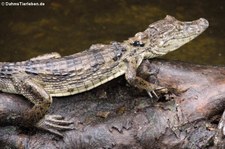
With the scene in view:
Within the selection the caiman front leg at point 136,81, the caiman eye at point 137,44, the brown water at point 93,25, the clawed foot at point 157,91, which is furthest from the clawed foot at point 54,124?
the brown water at point 93,25

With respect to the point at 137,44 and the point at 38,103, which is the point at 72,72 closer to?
the point at 38,103

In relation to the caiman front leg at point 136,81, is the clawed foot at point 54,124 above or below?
below

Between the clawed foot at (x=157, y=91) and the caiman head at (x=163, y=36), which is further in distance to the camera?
the caiman head at (x=163, y=36)

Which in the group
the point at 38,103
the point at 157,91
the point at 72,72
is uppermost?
the point at 72,72

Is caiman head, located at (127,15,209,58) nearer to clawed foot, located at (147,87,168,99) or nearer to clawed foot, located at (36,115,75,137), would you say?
clawed foot, located at (147,87,168,99)

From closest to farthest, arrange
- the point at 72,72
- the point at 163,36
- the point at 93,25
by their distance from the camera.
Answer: the point at 72,72 < the point at 163,36 < the point at 93,25

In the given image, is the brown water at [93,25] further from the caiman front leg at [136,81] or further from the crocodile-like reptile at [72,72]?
the caiman front leg at [136,81]

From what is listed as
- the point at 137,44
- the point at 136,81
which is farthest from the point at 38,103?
the point at 137,44

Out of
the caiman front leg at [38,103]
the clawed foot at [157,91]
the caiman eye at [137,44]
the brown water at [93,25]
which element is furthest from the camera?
the brown water at [93,25]
